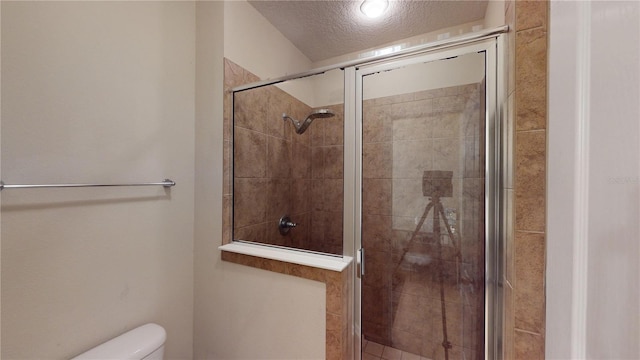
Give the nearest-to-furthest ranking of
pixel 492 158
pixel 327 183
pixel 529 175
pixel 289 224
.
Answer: pixel 529 175 → pixel 492 158 → pixel 327 183 → pixel 289 224

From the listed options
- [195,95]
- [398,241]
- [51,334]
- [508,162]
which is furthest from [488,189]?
[51,334]

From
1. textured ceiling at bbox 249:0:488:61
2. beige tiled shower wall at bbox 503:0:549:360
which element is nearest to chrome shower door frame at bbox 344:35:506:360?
beige tiled shower wall at bbox 503:0:549:360

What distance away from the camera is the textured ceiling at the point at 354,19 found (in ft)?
4.62

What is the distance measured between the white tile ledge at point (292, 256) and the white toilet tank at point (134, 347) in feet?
1.45

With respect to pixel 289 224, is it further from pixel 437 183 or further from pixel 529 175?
pixel 529 175

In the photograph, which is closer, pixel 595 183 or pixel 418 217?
pixel 595 183

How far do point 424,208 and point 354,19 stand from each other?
131cm

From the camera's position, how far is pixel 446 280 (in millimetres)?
1110

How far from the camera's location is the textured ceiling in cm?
141

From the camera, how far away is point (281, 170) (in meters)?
1.46

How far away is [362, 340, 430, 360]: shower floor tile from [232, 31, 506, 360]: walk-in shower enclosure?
0.01m

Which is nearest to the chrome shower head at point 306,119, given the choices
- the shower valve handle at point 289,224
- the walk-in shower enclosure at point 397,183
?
the walk-in shower enclosure at point 397,183

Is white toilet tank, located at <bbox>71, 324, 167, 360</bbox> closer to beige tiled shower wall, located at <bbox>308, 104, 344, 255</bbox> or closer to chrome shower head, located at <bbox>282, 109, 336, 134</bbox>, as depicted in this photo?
beige tiled shower wall, located at <bbox>308, 104, 344, 255</bbox>

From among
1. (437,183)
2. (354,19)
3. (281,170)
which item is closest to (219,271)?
(281,170)
